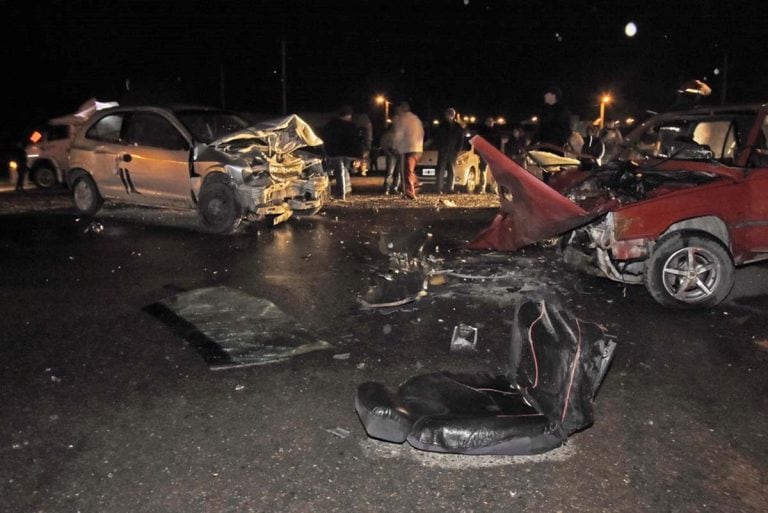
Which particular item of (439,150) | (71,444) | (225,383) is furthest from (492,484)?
(439,150)

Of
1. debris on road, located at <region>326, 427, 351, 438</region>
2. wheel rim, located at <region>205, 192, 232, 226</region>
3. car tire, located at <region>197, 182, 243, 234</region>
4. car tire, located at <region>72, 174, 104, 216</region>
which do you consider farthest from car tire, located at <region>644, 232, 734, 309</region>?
car tire, located at <region>72, 174, 104, 216</region>

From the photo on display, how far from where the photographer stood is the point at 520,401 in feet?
11.0

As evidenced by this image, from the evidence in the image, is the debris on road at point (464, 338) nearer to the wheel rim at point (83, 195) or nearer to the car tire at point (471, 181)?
the wheel rim at point (83, 195)

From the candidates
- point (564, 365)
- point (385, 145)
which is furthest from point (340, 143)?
point (564, 365)

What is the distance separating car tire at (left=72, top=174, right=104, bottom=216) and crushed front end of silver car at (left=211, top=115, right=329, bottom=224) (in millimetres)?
2854

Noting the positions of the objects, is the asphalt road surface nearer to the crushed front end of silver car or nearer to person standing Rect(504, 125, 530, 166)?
the crushed front end of silver car

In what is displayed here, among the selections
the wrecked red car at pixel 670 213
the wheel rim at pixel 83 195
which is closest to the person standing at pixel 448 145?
the wheel rim at pixel 83 195

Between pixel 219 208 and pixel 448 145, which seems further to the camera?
pixel 448 145

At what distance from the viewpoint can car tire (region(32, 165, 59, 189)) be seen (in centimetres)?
1527

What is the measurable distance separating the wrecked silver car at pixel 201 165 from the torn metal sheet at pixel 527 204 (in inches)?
153

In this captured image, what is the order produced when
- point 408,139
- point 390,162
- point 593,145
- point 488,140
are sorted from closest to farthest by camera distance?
point 593,145, point 408,139, point 390,162, point 488,140

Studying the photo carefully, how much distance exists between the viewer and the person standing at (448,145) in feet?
46.4

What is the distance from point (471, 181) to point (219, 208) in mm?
7852

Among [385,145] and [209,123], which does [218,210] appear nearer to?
[209,123]
